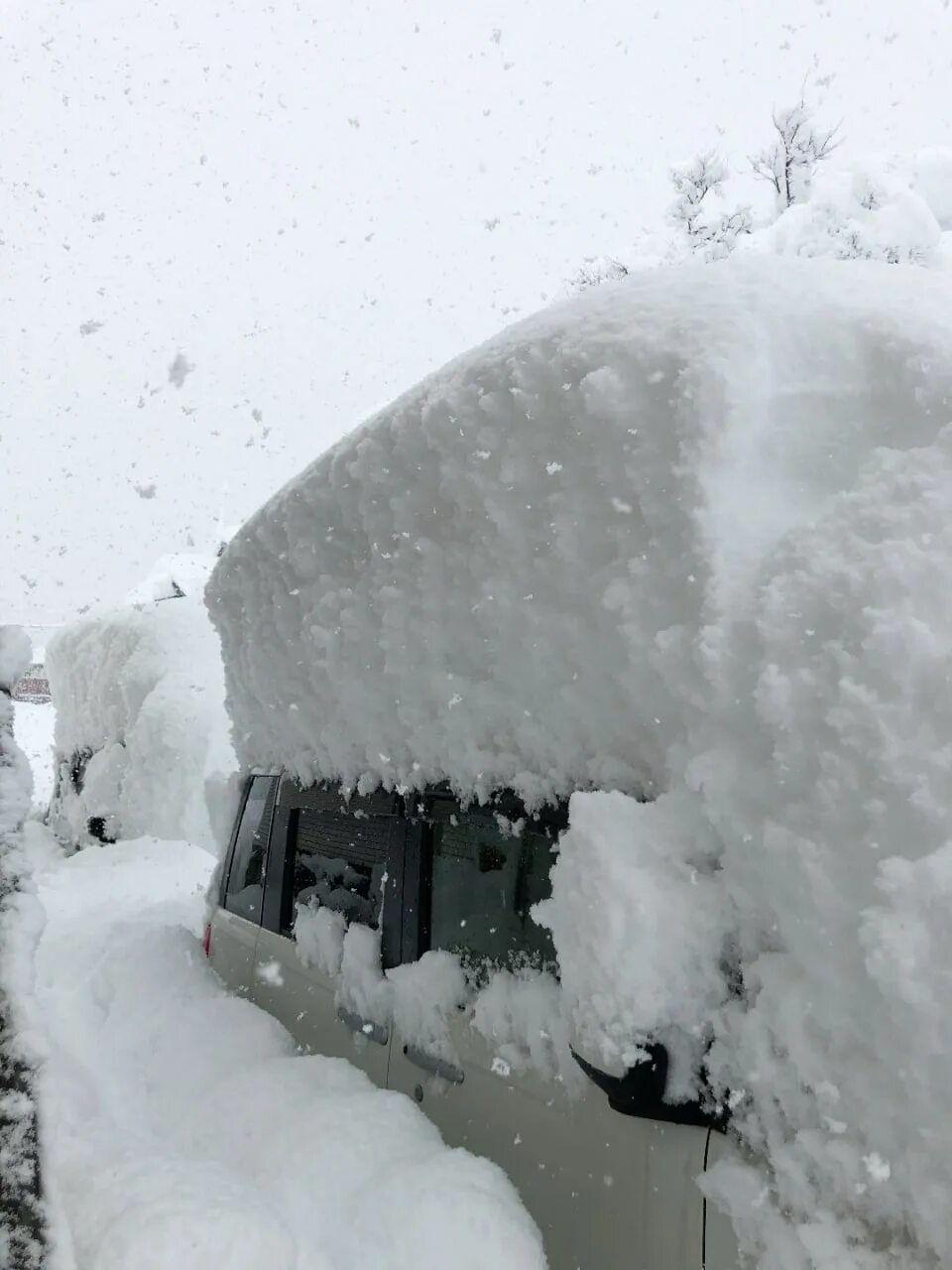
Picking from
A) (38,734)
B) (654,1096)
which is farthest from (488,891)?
(38,734)

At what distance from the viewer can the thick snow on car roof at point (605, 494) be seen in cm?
185

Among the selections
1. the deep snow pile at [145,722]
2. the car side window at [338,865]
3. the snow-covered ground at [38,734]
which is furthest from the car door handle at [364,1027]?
the snow-covered ground at [38,734]

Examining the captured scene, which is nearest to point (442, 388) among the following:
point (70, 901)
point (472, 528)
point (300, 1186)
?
point (472, 528)

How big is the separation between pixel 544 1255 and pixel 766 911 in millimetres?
1004

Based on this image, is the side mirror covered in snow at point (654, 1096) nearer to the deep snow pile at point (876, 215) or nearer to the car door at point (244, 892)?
the car door at point (244, 892)

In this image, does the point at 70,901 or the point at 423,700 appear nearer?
the point at 423,700

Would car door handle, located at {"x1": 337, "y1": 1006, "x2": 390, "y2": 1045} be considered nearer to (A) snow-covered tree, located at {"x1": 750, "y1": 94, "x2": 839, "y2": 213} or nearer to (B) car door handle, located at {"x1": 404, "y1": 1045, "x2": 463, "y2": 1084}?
(B) car door handle, located at {"x1": 404, "y1": 1045, "x2": 463, "y2": 1084}

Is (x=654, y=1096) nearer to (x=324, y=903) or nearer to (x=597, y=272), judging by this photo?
(x=324, y=903)

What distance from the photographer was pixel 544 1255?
1987mm

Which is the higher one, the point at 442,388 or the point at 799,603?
the point at 442,388

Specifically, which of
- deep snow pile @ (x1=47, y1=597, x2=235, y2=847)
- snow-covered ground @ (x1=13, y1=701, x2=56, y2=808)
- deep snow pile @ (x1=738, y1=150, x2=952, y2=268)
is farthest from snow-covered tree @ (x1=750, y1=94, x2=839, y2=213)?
snow-covered ground @ (x1=13, y1=701, x2=56, y2=808)

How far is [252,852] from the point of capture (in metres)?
4.15

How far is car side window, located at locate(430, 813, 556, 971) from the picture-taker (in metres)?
2.17

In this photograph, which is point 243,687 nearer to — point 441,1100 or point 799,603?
point 441,1100
